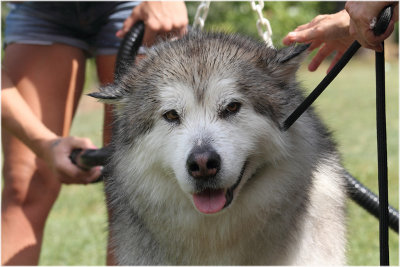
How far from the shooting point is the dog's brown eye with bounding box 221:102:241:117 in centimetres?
263

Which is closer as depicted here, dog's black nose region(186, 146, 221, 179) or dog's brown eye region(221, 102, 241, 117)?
dog's black nose region(186, 146, 221, 179)

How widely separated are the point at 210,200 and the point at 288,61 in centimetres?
70

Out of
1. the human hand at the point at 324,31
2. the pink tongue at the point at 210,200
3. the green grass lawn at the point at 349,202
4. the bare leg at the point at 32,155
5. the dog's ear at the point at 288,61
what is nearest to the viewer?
the pink tongue at the point at 210,200

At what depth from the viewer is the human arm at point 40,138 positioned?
11.5ft

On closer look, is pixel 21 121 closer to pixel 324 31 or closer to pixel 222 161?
pixel 222 161

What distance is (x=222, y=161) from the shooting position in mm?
2492

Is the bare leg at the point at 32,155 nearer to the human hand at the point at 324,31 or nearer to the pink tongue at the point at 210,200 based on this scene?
the human hand at the point at 324,31

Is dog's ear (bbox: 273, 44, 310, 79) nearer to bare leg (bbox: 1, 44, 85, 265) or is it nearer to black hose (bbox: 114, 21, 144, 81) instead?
black hose (bbox: 114, 21, 144, 81)

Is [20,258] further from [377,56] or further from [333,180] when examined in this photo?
[377,56]

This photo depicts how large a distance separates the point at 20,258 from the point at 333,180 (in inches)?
76.4

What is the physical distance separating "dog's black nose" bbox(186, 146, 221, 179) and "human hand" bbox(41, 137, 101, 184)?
46.0 inches

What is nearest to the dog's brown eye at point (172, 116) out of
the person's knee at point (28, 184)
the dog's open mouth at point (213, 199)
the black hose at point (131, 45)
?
the dog's open mouth at point (213, 199)

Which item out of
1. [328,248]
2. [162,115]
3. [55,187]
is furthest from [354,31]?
[55,187]

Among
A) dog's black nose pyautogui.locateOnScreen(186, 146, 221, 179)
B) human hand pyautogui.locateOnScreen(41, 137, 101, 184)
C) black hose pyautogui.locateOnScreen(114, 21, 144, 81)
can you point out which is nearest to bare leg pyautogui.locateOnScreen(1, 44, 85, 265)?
human hand pyautogui.locateOnScreen(41, 137, 101, 184)
